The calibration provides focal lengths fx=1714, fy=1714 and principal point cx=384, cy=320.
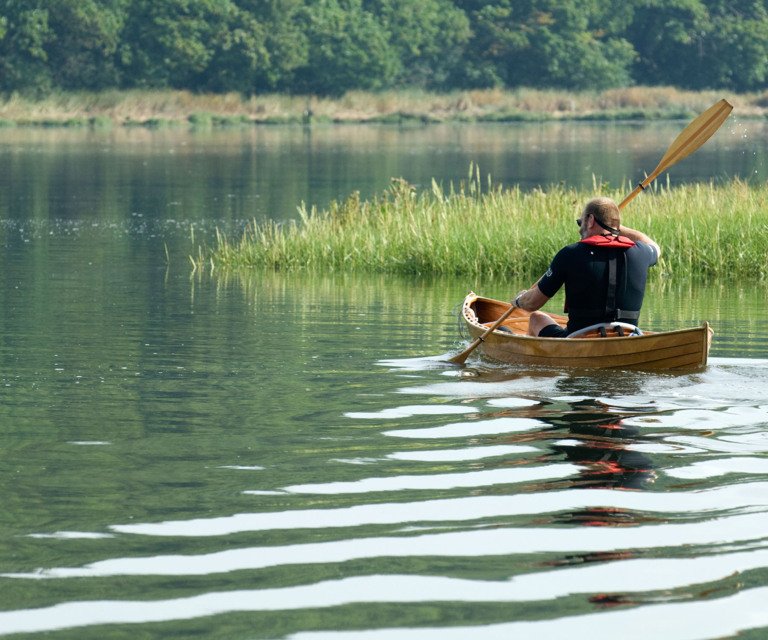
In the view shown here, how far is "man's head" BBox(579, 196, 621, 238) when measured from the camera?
12.0 meters

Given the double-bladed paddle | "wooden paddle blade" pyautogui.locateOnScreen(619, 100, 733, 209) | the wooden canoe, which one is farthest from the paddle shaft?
"wooden paddle blade" pyautogui.locateOnScreen(619, 100, 733, 209)

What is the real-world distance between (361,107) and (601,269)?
3157 inches

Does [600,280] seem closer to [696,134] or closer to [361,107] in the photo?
[696,134]

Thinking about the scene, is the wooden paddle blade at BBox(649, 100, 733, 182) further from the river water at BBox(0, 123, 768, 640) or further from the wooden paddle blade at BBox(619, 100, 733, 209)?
the river water at BBox(0, 123, 768, 640)

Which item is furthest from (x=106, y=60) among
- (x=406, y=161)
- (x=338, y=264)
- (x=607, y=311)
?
(x=607, y=311)

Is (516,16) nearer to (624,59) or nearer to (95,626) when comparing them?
(624,59)

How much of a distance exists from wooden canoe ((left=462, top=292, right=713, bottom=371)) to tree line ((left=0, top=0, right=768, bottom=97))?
7220 centimetres

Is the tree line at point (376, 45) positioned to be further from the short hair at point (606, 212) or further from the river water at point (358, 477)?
the short hair at point (606, 212)

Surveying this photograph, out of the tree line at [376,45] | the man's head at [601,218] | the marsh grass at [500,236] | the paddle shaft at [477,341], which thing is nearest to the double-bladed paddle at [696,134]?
the paddle shaft at [477,341]

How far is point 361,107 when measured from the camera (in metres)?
91.6

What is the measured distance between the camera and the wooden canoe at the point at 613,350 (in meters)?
12.2

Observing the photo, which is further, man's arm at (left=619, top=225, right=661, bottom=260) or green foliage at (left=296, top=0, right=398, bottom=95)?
green foliage at (left=296, top=0, right=398, bottom=95)

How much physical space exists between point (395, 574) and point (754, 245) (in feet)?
46.8

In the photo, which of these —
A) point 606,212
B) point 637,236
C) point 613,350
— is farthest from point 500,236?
point 606,212
